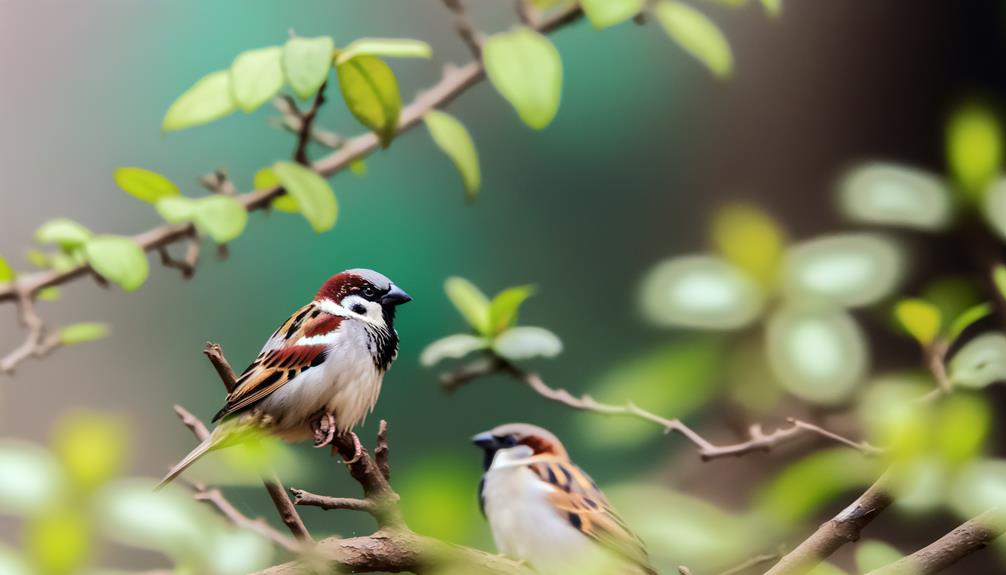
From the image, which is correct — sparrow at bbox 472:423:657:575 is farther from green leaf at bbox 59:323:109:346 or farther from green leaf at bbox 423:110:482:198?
green leaf at bbox 59:323:109:346

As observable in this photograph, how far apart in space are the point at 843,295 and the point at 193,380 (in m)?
0.72

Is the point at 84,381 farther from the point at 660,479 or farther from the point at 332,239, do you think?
the point at 660,479

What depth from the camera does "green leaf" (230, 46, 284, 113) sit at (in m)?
0.83

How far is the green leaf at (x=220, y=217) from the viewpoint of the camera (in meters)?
0.87

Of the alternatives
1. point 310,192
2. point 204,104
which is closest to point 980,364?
point 310,192

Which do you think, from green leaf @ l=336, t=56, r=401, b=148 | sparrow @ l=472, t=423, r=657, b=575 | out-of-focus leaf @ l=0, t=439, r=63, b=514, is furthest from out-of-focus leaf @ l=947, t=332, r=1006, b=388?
out-of-focus leaf @ l=0, t=439, r=63, b=514

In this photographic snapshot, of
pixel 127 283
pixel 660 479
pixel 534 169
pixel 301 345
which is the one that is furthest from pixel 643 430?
pixel 127 283

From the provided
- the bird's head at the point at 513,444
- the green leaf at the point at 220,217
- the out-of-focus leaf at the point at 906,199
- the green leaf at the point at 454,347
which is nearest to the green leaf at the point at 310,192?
the green leaf at the point at 220,217

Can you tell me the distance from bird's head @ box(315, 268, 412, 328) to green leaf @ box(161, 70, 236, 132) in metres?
0.19

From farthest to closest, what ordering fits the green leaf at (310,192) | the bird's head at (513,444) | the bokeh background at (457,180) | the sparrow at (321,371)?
the bokeh background at (457,180)
the bird's head at (513,444)
the green leaf at (310,192)
the sparrow at (321,371)

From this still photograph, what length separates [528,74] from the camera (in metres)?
0.88

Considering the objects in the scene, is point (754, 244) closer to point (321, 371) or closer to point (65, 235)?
point (321, 371)

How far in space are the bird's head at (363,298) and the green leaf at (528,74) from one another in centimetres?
20

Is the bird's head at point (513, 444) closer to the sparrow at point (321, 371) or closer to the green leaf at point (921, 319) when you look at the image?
the sparrow at point (321, 371)
